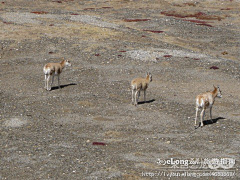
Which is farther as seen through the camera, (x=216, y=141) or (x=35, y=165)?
(x=216, y=141)

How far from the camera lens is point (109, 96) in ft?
138

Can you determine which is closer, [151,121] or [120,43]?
[151,121]

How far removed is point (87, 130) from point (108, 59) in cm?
2392

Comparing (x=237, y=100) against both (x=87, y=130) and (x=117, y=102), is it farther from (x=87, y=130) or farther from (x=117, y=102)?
(x=87, y=130)

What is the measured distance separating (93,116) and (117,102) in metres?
4.49

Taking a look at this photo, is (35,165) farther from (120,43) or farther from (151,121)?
(120,43)

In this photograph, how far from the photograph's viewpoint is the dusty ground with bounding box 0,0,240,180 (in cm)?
2731

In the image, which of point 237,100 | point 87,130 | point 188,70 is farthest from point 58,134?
point 188,70

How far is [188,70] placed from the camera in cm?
5225

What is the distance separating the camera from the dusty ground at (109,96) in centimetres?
2731

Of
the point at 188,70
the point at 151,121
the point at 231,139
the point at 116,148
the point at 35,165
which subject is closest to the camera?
the point at 35,165

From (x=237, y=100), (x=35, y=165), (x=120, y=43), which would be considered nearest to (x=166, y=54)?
(x=120, y=43)

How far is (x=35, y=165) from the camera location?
2602cm

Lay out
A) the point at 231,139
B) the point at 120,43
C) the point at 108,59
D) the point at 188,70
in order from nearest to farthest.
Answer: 1. the point at 231,139
2. the point at 188,70
3. the point at 108,59
4. the point at 120,43
